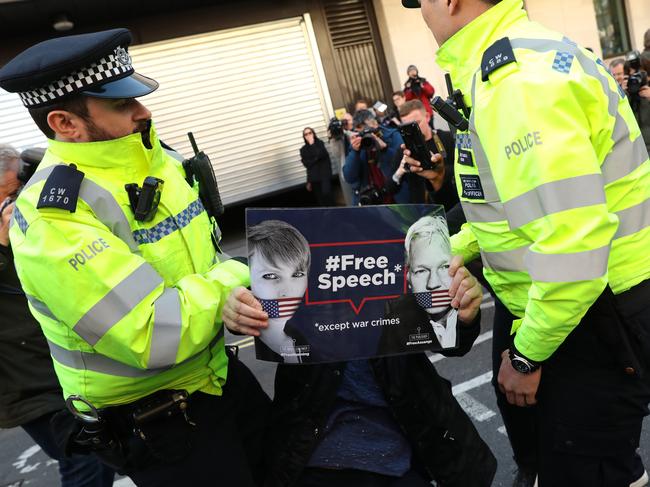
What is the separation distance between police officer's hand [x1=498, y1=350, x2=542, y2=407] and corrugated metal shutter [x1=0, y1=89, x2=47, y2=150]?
9.64 metres

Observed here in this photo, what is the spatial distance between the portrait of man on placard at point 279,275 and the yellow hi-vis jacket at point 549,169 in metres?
0.55

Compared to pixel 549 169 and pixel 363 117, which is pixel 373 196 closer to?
pixel 363 117

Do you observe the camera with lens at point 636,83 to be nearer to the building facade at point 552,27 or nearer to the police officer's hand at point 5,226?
the police officer's hand at point 5,226

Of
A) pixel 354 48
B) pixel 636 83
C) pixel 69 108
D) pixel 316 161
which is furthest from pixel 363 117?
pixel 354 48

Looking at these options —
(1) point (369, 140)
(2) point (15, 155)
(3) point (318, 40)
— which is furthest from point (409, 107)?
(3) point (318, 40)

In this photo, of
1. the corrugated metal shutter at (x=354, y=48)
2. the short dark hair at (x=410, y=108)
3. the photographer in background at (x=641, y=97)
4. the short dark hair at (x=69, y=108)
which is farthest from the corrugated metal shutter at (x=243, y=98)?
the short dark hair at (x=69, y=108)

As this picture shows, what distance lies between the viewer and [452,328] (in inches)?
56.3

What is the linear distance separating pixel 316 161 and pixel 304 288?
30.0ft

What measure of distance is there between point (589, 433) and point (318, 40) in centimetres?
1067

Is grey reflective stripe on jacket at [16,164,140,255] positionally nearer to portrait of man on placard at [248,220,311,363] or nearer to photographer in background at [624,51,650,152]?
portrait of man on placard at [248,220,311,363]

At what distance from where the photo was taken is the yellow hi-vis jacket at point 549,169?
131 cm

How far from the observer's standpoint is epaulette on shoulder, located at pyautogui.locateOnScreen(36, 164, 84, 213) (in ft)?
4.37

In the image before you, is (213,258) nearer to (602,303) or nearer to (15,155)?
(602,303)

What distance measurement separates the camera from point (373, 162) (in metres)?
5.50
